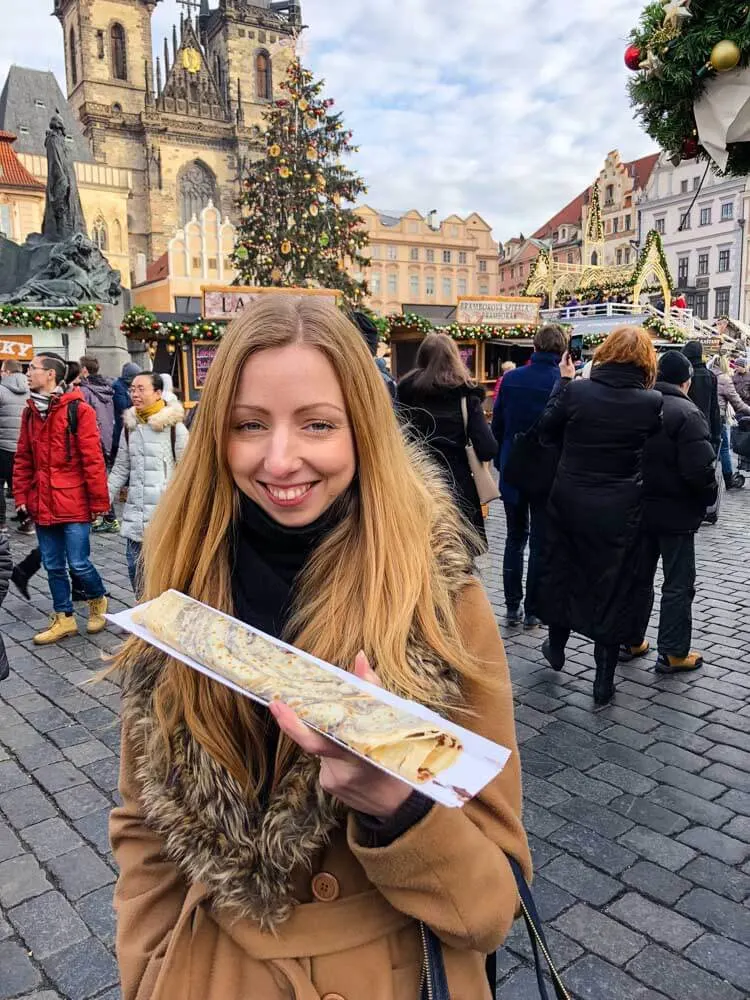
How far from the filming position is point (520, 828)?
1198 millimetres

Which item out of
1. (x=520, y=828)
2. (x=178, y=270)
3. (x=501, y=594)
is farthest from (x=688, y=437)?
(x=178, y=270)

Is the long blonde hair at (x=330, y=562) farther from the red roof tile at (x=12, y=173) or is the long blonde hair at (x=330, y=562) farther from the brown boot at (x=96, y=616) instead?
the red roof tile at (x=12, y=173)

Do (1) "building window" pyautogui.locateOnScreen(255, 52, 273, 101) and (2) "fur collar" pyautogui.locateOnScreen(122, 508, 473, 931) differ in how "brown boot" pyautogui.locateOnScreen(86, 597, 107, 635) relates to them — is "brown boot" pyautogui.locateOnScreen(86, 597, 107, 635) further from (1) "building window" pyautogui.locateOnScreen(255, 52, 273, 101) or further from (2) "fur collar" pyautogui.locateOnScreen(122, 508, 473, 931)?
(1) "building window" pyautogui.locateOnScreen(255, 52, 273, 101)

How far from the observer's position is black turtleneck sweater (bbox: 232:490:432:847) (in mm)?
1350

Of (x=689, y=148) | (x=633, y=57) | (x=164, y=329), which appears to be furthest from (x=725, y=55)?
(x=164, y=329)

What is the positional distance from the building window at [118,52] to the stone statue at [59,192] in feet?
177

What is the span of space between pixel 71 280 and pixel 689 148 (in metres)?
14.5

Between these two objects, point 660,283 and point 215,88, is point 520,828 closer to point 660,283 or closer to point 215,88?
point 660,283

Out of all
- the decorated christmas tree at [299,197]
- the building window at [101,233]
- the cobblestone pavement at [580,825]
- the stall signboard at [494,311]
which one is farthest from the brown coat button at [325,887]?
the building window at [101,233]

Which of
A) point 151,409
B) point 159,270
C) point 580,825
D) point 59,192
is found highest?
point 159,270

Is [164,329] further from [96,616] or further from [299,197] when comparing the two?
[299,197]

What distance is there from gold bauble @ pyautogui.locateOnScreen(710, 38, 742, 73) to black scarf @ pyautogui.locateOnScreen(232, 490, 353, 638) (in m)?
1.87

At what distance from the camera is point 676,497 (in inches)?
174

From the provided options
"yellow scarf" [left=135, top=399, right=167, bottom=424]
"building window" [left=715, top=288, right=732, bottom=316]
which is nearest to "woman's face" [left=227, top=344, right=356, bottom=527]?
"yellow scarf" [left=135, top=399, right=167, bottom=424]
